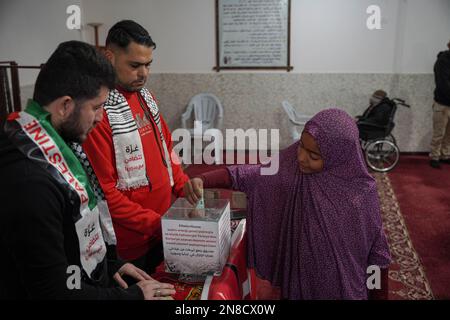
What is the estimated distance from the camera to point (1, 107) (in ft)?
Answer: 11.6

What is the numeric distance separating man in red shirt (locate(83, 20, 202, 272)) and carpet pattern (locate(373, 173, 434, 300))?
177 centimetres

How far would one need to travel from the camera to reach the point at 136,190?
1631mm

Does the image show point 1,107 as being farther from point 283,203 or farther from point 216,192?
point 283,203

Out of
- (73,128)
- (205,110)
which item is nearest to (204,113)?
(205,110)

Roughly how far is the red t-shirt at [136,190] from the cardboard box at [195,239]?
211 millimetres

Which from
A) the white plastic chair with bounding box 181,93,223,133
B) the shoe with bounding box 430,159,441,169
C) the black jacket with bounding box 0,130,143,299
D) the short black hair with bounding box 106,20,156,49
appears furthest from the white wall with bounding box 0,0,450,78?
the black jacket with bounding box 0,130,143,299

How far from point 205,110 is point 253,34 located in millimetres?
1246

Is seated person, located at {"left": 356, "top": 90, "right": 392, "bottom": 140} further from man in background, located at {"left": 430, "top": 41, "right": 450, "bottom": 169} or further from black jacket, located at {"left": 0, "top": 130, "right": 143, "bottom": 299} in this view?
black jacket, located at {"left": 0, "top": 130, "right": 143, "bottom": 299}

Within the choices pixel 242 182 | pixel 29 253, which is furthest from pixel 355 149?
pixel 29 253

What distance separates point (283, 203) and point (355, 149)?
1.04ft

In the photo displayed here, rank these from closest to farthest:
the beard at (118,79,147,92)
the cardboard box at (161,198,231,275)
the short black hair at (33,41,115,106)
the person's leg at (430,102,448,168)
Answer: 1. the short black hair at (33,41,115,106)
2. the cardboard box at (161,198,231,275)
3. the beard at (118,79,147,92)
4. the person's leg at (430,102,448,168)

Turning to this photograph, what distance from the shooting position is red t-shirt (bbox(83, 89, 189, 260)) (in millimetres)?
1493

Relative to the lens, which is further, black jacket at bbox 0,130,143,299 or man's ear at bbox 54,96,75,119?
man's ear at bbox 54,96,75,119

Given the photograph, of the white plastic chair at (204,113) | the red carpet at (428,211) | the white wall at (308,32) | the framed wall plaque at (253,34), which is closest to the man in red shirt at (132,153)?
the red carpet at (428,211)
